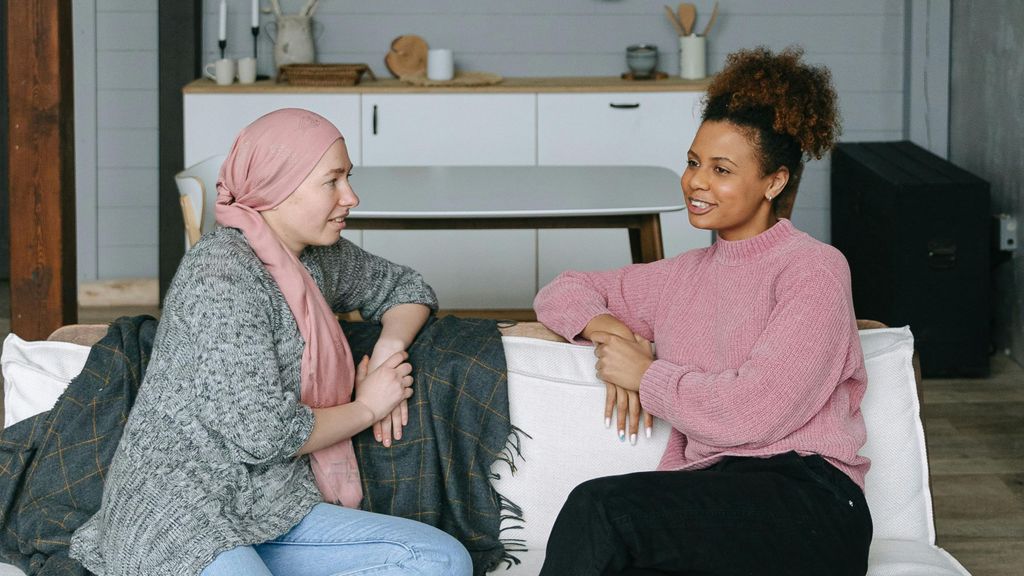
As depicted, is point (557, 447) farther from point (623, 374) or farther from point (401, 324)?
point (401, 324)

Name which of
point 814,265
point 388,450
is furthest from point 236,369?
point 814,265

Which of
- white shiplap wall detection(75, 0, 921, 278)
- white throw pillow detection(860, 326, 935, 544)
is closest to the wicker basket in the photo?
white shiplap wall detection(75, 0, 921, 278)

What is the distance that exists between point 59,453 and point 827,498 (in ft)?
4.26

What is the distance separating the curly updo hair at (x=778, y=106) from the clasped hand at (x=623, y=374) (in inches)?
15.3

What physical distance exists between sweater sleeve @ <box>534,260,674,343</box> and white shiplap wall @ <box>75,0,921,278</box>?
3.42 metres

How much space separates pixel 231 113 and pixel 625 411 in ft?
11.4

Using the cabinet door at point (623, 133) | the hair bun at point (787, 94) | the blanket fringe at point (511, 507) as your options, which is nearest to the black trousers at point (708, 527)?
the blanket fringe at point (511, 507)

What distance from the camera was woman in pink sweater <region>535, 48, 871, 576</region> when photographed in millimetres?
1947

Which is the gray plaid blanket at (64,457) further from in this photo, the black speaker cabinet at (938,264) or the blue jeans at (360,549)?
the black speaker cabinet at (938,264)

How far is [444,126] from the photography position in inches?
216

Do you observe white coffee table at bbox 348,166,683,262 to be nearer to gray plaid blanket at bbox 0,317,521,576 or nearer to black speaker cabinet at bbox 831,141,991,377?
black speaker cabinet at bbox 831,141,991,377

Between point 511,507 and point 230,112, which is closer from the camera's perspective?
point 511,507

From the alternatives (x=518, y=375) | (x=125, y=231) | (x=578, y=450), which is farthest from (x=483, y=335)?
(x=125, y=231)

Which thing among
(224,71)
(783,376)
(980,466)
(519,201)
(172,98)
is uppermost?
(224,71)
